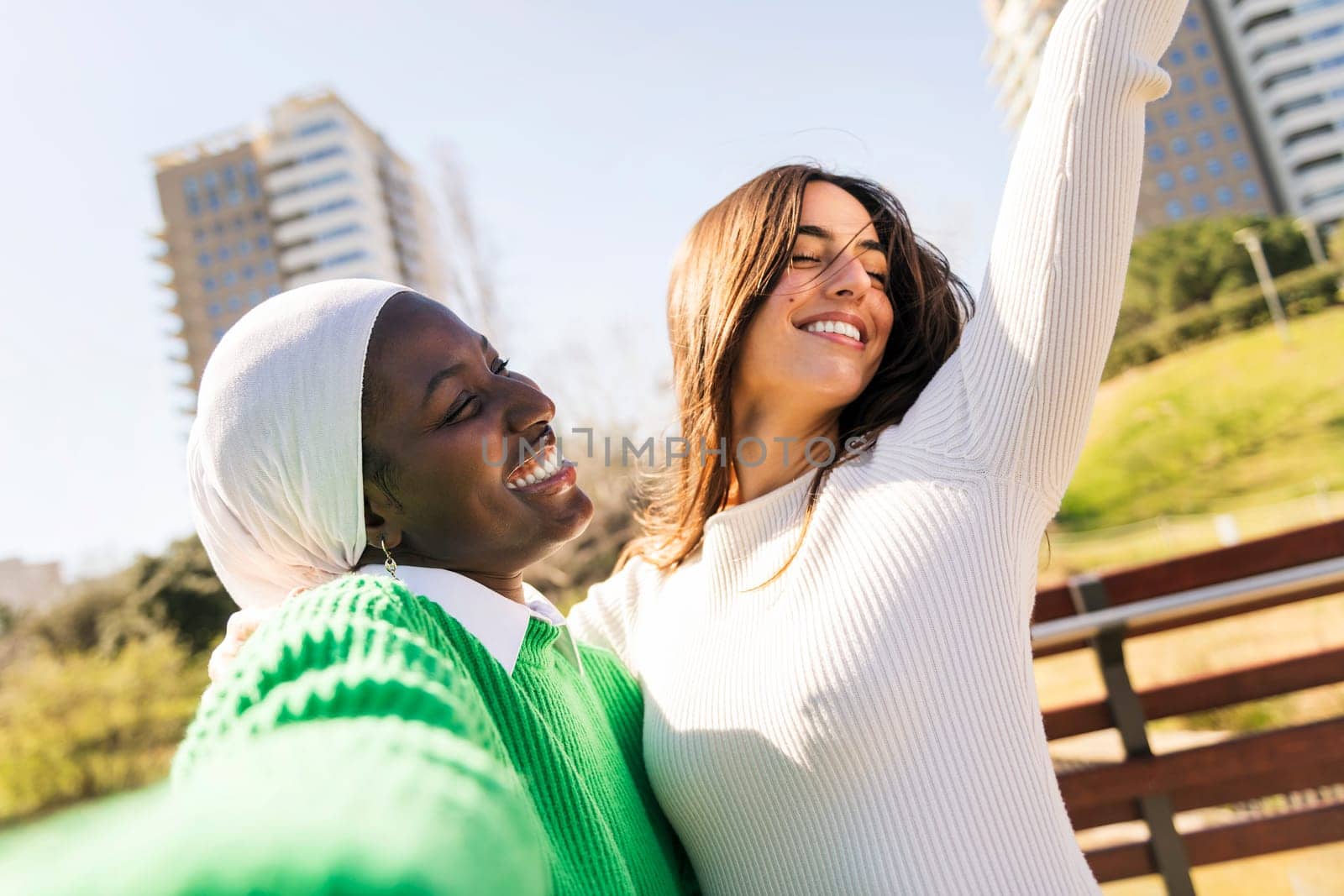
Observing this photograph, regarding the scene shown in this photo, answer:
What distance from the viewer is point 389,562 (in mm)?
1189

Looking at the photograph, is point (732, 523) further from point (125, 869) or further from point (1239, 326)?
point (1239, 326)

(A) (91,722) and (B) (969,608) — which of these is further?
(A) (91,722)

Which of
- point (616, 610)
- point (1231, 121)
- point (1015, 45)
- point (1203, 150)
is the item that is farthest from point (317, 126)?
point (616, 610)

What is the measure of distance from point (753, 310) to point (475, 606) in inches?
32.0

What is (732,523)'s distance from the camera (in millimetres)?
Answer: 1647

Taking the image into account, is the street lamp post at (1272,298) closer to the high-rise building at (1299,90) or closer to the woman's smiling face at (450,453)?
the high-rise building at (1299,90)

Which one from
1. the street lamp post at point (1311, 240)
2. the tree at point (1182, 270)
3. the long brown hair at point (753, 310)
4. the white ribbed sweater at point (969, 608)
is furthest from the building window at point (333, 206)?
the white ribbed sweater at point (969, 608)

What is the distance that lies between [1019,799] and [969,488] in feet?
1.43

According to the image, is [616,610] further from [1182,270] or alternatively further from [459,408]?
[1182,270]

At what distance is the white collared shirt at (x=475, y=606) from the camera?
3.64ft

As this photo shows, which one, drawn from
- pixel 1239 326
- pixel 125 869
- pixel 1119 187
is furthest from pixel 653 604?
pixel 1239 326

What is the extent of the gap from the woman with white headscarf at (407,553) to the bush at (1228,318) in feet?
90.3

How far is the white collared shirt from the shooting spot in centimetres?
111

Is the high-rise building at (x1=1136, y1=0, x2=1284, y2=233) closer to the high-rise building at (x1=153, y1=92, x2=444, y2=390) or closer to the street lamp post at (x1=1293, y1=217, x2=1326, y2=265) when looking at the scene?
the street lamp post at (x1=1293, y1=217, x2=1326, y2=265)
